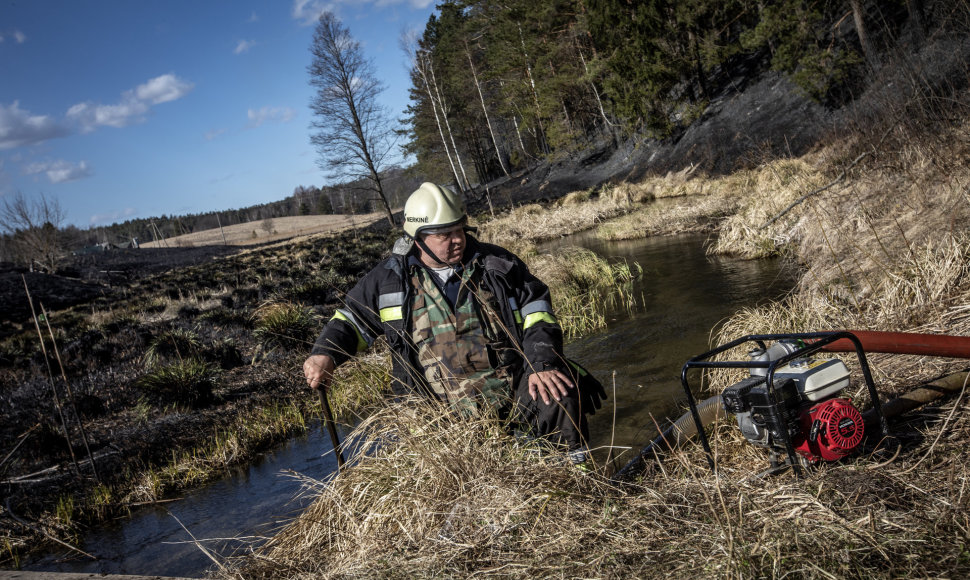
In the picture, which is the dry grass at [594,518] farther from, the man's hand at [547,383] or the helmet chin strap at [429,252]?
the helmet chin strap at [429,252]

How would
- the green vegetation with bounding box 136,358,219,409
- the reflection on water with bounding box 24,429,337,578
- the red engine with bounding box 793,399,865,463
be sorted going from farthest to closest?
the green vegetation with bounding box 136,358,219,409 < the reflection on water with bounding box 24,429,337,578 < the red engine with bounding box 793,399,865,463

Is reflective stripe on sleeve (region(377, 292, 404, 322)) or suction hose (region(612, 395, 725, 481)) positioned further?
reflective stripe on sleeve (region(377, 292, 404, 322))

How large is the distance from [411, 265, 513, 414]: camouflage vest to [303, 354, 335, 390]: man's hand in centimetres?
56

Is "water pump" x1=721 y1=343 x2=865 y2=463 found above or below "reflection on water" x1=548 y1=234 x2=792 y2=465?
above

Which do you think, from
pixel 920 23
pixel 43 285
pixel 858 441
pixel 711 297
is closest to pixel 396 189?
pixel 43 285

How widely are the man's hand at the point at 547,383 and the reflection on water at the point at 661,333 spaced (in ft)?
3.05

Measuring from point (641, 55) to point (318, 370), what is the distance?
24.8 m

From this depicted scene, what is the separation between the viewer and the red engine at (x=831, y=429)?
2.25 metres

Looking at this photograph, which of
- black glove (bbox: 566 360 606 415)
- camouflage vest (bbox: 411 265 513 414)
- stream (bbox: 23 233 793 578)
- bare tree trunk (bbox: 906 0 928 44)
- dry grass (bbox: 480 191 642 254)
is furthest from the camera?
dry grass (bbox: 480 191 642 254)

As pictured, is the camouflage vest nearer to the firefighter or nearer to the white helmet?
the firefighter

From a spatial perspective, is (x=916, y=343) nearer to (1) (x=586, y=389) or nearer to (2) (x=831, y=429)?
(2) (x=831, y=429)

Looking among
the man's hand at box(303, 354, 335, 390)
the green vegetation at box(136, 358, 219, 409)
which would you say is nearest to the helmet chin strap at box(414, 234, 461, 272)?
the man's hand at box(303, 354, 335, 390)

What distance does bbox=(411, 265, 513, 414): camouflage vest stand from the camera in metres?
3.48

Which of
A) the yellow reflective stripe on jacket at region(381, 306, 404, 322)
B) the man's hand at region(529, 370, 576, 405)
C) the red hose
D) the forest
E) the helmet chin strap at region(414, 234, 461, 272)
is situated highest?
the forest
